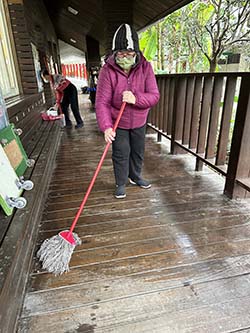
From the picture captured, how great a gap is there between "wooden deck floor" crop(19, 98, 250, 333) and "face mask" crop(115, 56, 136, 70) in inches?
40.8

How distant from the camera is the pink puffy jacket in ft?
5.96

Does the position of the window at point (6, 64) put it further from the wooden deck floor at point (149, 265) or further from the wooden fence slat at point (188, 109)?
the wooden fence slat at point (188, 109)

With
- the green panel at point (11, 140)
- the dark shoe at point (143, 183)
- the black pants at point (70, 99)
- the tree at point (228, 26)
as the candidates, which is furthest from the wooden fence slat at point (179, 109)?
the tree at point (228, 26)

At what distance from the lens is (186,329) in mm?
1066

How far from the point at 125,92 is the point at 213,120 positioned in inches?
36.5

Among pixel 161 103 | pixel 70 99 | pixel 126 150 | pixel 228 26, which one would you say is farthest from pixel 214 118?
pixel 228 26

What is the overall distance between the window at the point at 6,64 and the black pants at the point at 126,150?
5.79 feet

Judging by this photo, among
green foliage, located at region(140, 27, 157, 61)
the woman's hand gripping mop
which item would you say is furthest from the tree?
the woman's hand gripping mop

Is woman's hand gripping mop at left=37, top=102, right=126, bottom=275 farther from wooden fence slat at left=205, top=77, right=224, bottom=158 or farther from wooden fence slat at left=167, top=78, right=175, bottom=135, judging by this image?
wooden fence slat at left=167, top=78, right=175, bottom=135

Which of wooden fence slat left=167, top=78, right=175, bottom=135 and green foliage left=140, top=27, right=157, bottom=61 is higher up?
green foliage left=140, top=27, right=157, bottom=61

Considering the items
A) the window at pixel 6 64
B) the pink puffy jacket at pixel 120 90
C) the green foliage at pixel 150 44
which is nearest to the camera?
the pink puffy jacket at pixel 120 90

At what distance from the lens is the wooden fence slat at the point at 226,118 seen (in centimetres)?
A: 194

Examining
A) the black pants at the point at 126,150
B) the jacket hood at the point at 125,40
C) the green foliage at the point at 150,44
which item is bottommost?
the black pants at the point at 126,150

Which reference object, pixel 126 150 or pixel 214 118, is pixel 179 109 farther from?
pixel 126 150
